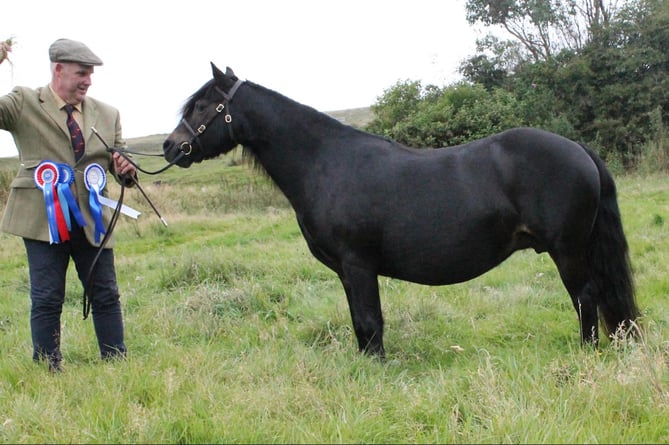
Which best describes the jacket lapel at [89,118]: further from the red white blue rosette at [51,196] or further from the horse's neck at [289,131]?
the horse's neck at [289,131]

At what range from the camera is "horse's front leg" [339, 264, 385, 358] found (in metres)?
3.93

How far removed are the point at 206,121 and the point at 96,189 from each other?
3.08 feet

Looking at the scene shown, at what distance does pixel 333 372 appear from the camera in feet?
11.1

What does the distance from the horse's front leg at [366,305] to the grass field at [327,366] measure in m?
0.17

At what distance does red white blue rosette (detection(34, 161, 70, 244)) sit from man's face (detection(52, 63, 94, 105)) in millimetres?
496

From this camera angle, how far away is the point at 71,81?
3.72 meters

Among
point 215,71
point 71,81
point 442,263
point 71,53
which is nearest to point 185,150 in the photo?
point 215,71

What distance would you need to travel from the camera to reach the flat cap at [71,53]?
11.8ft

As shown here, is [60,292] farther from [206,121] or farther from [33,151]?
[206,121]

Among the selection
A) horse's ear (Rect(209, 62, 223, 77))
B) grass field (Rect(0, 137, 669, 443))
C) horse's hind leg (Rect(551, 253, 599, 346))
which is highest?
horse's ear (Rect(209, 62, 223, 77))

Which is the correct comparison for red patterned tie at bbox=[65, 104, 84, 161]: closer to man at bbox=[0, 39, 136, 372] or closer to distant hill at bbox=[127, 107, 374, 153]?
man at bbox=[0, 39, 136, 372]

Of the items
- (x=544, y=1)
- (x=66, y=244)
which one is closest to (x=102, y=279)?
(x=66, y=244)

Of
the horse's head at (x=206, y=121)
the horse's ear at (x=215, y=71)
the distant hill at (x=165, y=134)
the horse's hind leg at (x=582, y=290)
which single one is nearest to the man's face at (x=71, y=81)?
the horse's head at (x=206, y=121)

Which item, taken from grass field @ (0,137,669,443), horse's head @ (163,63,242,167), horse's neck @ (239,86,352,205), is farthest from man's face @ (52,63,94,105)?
grass field @ (0,137,669,443)
